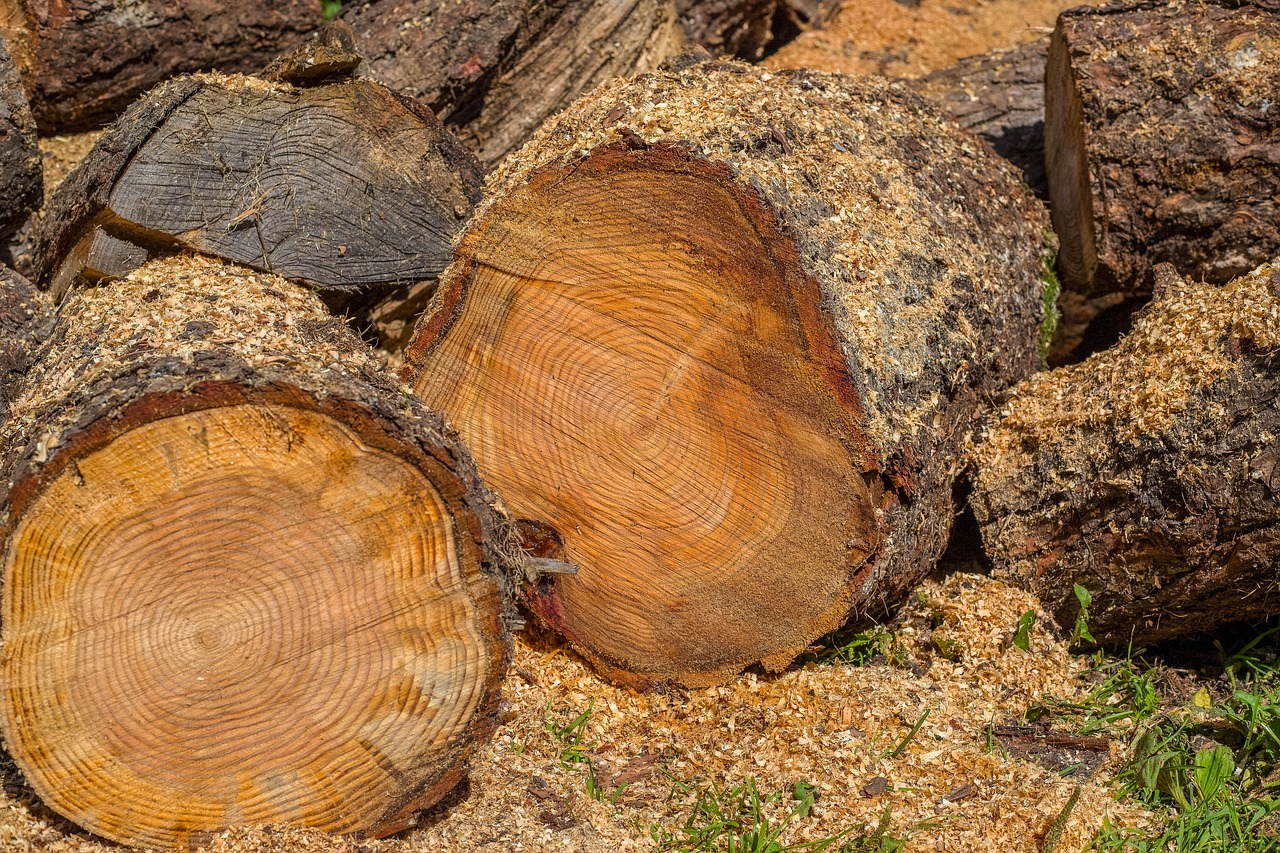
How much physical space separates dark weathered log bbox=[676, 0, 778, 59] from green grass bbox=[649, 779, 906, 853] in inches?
127

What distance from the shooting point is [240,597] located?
2145mm

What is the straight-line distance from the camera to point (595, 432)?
271 cm

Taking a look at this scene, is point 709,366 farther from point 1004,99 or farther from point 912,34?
point 912,34

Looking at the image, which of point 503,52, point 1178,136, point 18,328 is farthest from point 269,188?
point 1178,136

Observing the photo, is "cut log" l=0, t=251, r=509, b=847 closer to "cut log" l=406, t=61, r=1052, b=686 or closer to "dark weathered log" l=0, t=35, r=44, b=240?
"cut log" l=406, t=61, r=1052, b=686

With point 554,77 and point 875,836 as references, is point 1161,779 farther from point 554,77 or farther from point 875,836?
point 554,77

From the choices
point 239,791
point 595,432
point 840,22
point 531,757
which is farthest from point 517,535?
point 840,22

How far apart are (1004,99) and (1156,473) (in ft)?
6.40

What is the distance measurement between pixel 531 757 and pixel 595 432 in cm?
80

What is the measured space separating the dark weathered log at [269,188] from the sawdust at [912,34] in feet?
8.98

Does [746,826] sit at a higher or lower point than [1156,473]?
lower

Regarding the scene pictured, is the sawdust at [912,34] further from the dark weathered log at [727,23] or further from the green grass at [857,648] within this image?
the green grass at [857,648]

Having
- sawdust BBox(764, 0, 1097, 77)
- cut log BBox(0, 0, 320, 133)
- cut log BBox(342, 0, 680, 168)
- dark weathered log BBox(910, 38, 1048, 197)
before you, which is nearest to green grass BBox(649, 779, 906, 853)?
cut log BBox(342, 0, 680, 168)

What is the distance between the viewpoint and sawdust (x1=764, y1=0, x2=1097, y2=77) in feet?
17.6
